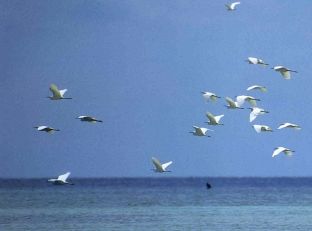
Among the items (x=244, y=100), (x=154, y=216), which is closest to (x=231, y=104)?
(x=244, y=100)

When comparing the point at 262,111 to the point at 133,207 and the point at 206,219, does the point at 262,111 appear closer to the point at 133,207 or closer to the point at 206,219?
the point at 206,219

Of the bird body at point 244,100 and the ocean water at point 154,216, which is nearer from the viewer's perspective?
the bird body at point 244,100

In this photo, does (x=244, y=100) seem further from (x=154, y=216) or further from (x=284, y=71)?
(x=154, y=216)

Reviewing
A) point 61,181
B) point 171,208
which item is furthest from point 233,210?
point 61,181

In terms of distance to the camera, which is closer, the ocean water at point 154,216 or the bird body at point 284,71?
the bird body at point 284,71

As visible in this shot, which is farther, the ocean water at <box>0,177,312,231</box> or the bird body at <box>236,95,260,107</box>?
the ocean water at <box>0,177,312,231</box>

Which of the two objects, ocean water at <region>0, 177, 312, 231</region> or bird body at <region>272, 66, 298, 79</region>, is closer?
bird body at <region>272, 66, 298, 79</region>

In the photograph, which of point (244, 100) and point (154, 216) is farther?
point (154, 216)

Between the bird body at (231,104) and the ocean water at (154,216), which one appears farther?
the ocean water at (154,216)

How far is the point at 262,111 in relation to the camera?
2136cm

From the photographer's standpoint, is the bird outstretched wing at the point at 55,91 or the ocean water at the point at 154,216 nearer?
the bird outstretched wing at the point at 55,91

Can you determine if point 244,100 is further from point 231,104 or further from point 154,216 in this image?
point 154,216

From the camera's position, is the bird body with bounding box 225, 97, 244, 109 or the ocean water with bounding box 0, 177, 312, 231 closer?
the bird body with bounding box 225, 97, 244, 109

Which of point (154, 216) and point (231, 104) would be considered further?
point (154, 216)
